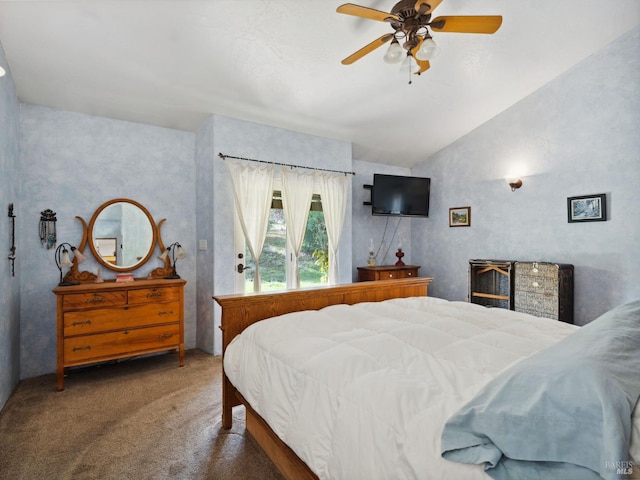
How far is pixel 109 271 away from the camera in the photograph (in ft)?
11.4

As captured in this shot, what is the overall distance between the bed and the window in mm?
1820

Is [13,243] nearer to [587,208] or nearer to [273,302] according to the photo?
[273,302]

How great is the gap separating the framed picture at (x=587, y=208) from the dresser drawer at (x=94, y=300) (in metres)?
4.71

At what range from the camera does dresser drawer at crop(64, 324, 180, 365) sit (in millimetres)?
2902

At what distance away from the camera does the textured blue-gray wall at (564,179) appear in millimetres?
3426

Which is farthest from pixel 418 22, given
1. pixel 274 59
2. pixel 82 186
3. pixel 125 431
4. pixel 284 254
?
pixel 82 186

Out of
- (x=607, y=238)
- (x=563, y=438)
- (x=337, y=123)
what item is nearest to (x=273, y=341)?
(x=563, y=438)

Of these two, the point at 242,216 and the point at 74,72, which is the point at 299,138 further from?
the point at 74,72

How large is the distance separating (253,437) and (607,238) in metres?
3.88

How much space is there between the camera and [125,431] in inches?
87.7

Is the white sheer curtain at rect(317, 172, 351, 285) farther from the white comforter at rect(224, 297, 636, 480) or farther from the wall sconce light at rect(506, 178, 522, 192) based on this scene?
the white comforter at rect(224, 297, 636, 480)

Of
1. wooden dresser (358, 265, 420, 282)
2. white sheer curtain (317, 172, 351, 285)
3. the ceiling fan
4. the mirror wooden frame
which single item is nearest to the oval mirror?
the mirror wooden frame

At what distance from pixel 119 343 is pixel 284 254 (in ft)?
6.32

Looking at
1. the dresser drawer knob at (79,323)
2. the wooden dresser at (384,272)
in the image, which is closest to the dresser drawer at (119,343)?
the dresser drawer knob at (79,323)
